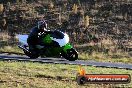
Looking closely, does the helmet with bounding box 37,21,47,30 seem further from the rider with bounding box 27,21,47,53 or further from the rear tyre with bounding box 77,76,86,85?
the rear tyre with bounding box 77,76,86,85

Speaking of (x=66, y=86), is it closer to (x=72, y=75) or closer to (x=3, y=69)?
(x=72, y=75)

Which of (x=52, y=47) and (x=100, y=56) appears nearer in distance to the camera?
(x=52, y=47)

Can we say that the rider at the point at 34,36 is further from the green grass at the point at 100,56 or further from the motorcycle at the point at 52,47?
the green grass at the point at 100,56

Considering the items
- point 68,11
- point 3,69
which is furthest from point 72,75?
point 68,11

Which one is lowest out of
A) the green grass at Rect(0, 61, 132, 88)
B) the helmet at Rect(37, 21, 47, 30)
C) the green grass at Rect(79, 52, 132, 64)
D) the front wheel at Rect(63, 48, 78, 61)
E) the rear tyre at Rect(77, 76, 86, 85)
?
the green grass at Rect(79, 52, 132, 64)

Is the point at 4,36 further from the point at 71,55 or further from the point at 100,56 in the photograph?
the point at 71,55

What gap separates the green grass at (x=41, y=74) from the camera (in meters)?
21.2

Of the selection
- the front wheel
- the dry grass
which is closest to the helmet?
the front wheel

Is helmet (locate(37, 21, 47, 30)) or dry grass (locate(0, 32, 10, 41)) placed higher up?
helmet (locate(37, 21, 47, 30))

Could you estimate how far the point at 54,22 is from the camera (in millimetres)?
44281

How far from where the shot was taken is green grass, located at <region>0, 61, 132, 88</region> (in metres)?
21.2

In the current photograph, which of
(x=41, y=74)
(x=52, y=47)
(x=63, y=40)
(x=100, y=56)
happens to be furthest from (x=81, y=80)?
(x=100, y=56)

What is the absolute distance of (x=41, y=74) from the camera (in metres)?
23.2

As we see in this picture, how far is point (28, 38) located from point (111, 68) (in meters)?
7.55
